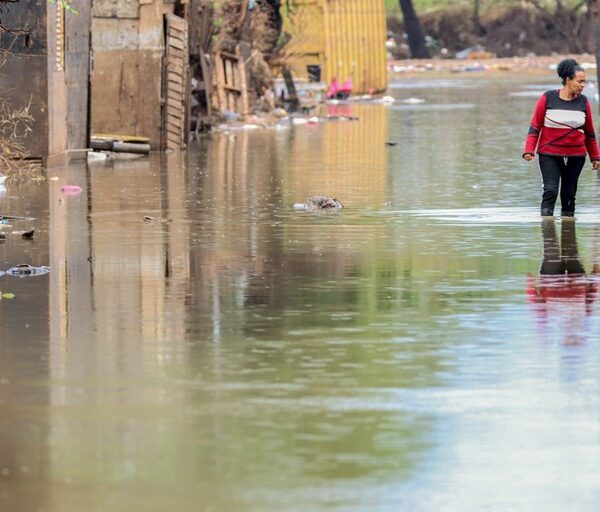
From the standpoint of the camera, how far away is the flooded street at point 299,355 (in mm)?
6668

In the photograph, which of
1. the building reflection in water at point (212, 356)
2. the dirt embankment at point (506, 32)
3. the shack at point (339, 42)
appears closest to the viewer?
the building reflection in water at point (212, 356)

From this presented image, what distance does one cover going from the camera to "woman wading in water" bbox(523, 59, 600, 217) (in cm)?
1570

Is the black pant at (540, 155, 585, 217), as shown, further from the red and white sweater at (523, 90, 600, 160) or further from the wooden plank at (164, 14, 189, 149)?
the wooden plank at (164, 14, 189, 149)

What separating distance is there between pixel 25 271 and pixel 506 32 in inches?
3158

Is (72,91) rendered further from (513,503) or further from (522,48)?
(522,48)

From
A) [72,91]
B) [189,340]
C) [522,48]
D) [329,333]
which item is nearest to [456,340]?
[329,333]

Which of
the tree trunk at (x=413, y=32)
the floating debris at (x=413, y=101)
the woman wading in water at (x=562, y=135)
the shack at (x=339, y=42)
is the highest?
the tree trunk at (x=413, y=32)

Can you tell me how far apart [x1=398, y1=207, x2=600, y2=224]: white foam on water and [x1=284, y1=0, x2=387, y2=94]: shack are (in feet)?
103

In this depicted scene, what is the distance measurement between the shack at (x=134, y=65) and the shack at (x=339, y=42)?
68.5 feet

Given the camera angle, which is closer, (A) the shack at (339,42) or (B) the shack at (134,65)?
(B) the shack at (134,65)

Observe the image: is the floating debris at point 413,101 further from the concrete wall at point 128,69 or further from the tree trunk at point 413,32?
the tree trunk at point 413,32

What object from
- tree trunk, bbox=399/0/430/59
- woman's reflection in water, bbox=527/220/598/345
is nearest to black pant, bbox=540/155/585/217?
woman's reflection in water, bbox=527/220/598/345

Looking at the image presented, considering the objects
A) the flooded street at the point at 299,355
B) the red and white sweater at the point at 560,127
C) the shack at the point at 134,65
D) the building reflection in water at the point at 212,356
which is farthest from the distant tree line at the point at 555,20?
the red and white sweater at the point at 560,127

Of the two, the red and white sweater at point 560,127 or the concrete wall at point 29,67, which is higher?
the concrete wall at point 29,67
